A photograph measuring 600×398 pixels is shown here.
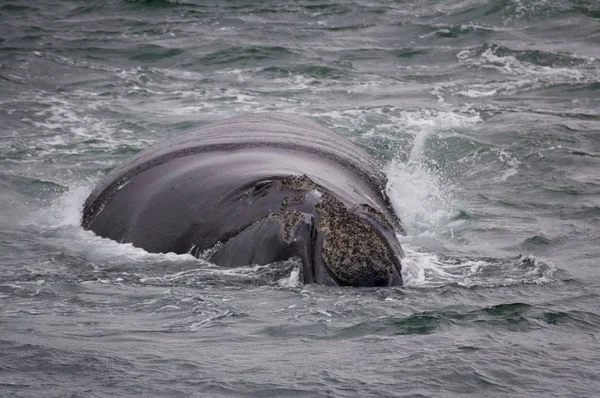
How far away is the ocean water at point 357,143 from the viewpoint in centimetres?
671

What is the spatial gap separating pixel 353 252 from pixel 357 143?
720cm

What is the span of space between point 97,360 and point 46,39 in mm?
16950

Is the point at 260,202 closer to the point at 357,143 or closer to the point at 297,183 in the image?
the point at 297,183

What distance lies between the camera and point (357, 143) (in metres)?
15.0

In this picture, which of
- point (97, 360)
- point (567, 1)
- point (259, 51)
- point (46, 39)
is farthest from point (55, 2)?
point (97, 360)

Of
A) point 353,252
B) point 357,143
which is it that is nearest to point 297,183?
point 353,252

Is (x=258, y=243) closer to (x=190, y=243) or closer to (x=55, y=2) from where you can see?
(x=190, y=243)

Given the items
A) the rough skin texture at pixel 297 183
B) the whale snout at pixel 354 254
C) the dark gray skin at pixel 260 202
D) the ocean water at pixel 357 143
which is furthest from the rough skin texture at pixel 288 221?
Result: the rough skin texture at pixel 297 183

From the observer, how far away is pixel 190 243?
8.87 metres

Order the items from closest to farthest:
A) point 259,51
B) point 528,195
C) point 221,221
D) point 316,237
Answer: point 316,237 < point 221,221 < point 528,195 < point 259,51

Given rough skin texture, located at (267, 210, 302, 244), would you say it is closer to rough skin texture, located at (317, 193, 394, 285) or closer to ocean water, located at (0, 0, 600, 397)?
rough skin texture, located at (317, 193, 394, 285)

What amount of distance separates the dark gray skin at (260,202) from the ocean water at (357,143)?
0.17 m

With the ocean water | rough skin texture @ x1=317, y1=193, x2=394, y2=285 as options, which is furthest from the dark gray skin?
the ocean water

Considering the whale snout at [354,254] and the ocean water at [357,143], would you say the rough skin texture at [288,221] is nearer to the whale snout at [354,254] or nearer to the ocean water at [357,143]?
the whale snout at [354,254]
